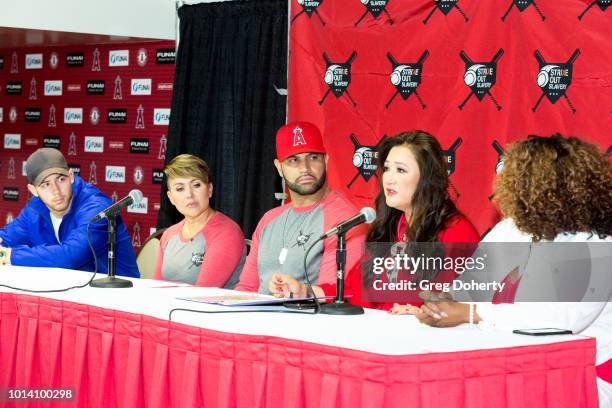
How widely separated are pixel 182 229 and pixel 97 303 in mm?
1163

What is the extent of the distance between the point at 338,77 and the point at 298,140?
1471 millimetres

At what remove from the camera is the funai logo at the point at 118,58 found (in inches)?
249

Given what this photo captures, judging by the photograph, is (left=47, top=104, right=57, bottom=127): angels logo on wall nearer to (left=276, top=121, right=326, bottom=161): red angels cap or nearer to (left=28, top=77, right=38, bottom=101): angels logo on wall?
(left=28, top=77, right=38, bottom=101): angels logo on wall

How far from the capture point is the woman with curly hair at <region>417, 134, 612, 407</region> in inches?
95.3

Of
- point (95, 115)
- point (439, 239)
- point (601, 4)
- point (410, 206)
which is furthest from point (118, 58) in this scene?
point (439, 239)

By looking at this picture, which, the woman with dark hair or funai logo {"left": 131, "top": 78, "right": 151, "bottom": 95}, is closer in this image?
the woman with dark hair

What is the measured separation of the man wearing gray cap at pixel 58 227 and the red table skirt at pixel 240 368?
0.82 meters

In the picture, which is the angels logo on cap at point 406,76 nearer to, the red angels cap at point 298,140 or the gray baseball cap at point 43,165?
the red angels cap at point 298,140

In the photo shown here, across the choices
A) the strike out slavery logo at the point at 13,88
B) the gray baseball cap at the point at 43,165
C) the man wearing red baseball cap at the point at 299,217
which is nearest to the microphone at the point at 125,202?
the man wearing red baseball cap at the point at 299,217

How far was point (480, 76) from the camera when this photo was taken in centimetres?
443

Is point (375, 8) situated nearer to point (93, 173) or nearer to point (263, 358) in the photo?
point (93, 173)

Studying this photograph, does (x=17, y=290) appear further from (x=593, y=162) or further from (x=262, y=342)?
(x=593, y=162)

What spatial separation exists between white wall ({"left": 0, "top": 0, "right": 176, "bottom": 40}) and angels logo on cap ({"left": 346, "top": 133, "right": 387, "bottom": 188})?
165 centimetres

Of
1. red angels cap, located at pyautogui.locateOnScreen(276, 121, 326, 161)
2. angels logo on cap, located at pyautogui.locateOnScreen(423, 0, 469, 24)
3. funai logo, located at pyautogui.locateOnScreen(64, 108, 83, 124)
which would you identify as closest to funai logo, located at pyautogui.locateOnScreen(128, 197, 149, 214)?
funai logo, located at pyautogui.locateOnScreen(64, 108, 83, 124)
